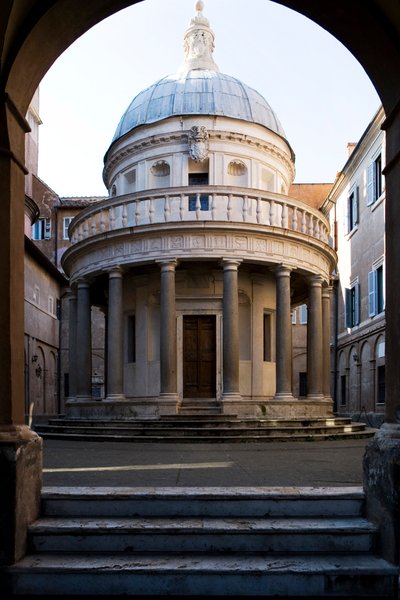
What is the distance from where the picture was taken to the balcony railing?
63.3 feet

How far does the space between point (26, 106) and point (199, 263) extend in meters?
15.0

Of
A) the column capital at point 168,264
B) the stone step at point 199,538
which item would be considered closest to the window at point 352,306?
the column capital at point 168,264

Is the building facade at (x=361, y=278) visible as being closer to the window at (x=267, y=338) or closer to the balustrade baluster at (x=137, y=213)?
the window at (x=267, y=338)

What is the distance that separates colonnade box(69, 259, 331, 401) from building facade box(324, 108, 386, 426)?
6874 millimetres

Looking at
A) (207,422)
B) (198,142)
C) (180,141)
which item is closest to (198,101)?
(180,141)

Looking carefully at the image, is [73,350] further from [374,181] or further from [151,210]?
[374,181]

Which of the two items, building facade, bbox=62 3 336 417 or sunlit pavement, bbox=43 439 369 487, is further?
building facade, bbox=62 3 336 417

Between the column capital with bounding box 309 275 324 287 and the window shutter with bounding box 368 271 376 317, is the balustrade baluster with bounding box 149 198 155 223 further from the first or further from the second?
the window shutter with bounding box 368 271 376 317

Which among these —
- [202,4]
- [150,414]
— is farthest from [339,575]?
[202,4]

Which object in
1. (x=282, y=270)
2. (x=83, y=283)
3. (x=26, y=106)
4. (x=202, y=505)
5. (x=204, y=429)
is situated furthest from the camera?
(x=83, y=283)

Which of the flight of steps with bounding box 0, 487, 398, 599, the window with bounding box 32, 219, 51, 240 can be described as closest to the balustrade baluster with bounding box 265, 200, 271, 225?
the flight of steps with bounding box 0, 487, 398, 599

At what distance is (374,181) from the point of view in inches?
1168

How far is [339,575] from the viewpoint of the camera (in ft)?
15.3

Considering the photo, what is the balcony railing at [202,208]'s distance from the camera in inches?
760
